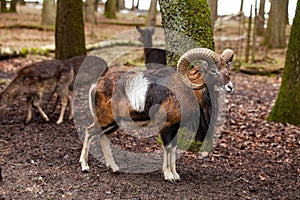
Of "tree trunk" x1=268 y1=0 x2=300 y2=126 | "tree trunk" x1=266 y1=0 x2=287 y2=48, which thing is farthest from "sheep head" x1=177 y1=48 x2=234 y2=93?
"tree trunk" x1=266 y1=0 x2=287 y2=48

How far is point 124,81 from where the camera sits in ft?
19.5

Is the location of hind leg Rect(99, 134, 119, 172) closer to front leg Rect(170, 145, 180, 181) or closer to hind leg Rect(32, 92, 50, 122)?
front leg Rect(170, 145, 180, 181)

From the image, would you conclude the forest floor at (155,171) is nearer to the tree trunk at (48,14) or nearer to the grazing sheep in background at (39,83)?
the grazing sheep in background at (39,83)

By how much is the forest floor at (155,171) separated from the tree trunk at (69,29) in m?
1.67

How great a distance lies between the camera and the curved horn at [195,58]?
5.51 metres

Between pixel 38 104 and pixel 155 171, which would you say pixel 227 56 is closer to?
pixel 155 171

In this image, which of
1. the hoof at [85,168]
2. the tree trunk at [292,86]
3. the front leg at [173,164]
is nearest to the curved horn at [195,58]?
the front leg at [173,164]

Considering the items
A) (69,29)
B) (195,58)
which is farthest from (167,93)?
(69,29)

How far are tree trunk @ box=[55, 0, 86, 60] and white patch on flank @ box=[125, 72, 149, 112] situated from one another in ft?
17.3

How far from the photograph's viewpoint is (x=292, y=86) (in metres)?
8.70

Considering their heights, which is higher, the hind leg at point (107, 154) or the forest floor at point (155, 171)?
the hind leg at point (107, 154)

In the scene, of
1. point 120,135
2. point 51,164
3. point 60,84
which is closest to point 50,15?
point 60,84

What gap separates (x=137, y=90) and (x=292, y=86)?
3.97 m

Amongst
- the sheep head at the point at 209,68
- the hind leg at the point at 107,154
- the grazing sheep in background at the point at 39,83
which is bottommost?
the hind leg at the point at 107,154
